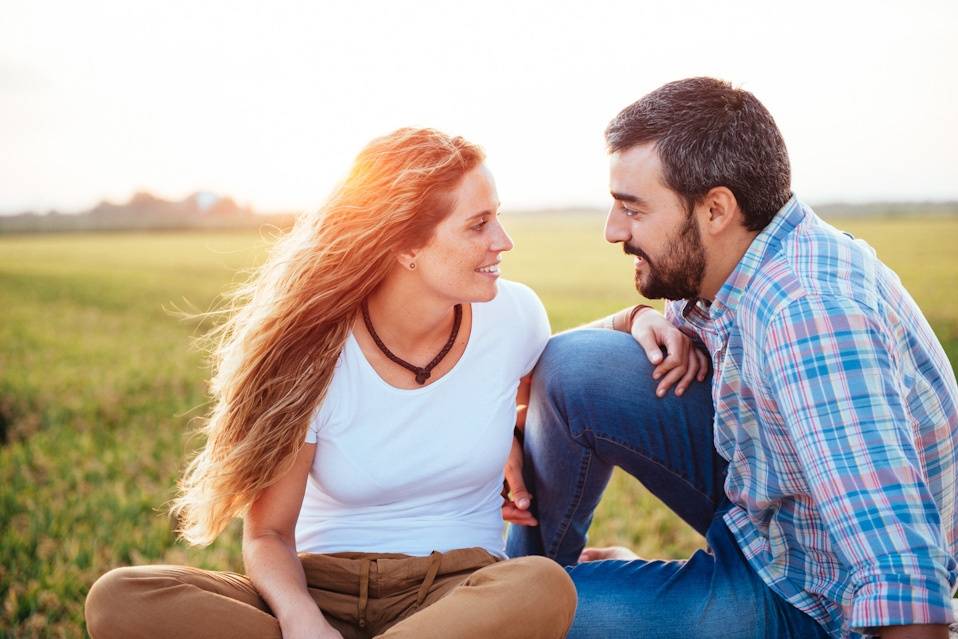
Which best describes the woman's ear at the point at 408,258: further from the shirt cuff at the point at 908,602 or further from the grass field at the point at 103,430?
the shirt cuff at the point at 908,602

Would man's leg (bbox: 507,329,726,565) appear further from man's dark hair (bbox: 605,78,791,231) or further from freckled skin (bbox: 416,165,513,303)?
man's dark hair (bbox: 605,78,791,231)

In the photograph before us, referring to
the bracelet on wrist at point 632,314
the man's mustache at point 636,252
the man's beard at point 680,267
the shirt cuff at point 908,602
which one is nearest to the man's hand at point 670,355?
the bracelet on wrist at point 632,314

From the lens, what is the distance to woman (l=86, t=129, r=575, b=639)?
9.63 feet

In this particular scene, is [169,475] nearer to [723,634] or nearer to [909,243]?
[723,634]

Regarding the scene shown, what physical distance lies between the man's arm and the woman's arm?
1.52 metres

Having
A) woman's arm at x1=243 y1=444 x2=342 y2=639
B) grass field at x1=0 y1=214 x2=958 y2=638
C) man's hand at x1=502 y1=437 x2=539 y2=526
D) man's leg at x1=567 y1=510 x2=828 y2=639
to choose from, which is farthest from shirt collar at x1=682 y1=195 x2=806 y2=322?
grass field at x1=0 y1=214 x2=958 y2=638

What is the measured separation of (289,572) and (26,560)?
2.15 m

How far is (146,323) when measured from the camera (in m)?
12.4

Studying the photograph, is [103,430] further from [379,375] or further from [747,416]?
[747,416]

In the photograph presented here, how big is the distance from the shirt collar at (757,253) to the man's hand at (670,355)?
1.62ft

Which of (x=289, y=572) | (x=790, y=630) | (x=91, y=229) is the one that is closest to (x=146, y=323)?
(x=289, y=572)

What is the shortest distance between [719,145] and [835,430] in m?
1.06

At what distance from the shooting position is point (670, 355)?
3293 mm

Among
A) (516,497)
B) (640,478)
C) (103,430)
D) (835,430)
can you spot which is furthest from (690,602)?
(103,430)
